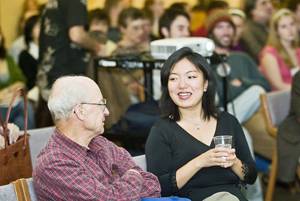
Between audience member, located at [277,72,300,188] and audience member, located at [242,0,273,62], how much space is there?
7.10 ft

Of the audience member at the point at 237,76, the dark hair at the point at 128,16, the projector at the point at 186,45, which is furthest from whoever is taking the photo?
the dark hair at the point at 128,16

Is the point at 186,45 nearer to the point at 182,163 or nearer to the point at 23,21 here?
the point at 182,163

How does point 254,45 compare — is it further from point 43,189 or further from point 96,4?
point 43,189

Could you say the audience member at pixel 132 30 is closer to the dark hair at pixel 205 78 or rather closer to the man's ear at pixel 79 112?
the dark hair at pixel 205 78

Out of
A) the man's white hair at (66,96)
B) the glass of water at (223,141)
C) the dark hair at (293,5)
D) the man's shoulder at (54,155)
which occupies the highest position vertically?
the dark hair at (293,5)

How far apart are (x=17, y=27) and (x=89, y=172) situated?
15.1 ft

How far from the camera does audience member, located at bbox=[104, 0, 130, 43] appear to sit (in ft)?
19.7

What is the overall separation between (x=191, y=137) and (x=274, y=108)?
156 cm

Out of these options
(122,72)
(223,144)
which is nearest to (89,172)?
(223,144)

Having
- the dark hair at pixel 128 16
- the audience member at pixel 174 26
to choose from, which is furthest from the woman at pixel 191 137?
the dark hair at pixel 128 16

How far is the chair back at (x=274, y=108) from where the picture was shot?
443 cm

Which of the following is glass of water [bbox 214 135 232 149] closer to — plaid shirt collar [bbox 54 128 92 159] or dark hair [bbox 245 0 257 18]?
plaid shirt collar [bbox 54 128 92 159]

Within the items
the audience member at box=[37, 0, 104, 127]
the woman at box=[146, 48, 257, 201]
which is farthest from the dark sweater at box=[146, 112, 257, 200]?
the audience member at box=[37, 0, 104, 127]

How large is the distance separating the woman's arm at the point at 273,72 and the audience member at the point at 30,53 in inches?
77.8
